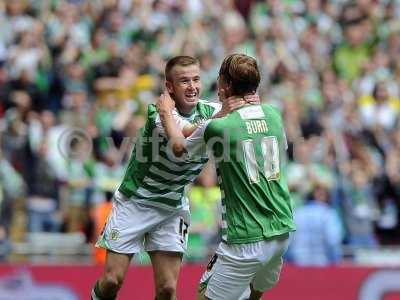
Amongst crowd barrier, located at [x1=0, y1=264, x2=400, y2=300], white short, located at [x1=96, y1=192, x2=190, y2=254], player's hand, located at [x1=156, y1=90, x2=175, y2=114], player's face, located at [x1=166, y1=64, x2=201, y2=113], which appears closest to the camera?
player's hand, located at [x1=156, y1=90, x2=175, y2=114]

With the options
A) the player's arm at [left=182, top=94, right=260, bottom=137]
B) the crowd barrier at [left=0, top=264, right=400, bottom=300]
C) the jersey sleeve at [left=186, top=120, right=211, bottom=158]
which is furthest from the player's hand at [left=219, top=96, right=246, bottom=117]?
the crowd barrier at [left=0, top=264, right=400, bottom=300]

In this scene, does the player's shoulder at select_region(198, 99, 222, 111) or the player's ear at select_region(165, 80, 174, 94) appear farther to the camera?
the player's shoulder at select_region(198, 99, 222, 111)

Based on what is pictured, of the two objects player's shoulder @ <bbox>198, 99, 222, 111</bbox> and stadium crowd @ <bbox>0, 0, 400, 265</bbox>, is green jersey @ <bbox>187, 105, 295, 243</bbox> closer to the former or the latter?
player's shoulder @ <bbox>198, 99, 222, 111</bbox>

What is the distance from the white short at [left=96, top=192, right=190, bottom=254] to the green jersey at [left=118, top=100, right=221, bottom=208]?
8 centimetres

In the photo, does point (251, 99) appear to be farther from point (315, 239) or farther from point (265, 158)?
point (315, 239)

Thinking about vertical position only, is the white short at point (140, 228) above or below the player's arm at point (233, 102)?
below

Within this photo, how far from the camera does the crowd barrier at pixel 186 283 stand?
1209cm

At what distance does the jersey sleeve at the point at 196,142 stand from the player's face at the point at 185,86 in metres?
0.56

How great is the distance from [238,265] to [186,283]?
4439mm

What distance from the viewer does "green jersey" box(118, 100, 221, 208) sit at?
342 inches

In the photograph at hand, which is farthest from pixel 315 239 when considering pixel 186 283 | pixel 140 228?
pixel 140 228

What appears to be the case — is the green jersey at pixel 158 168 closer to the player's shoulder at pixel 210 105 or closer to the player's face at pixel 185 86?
the player's shoulder at pixel 210 105

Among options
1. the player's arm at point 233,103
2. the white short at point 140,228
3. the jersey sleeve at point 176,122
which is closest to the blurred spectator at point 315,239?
the white short at point 140,228

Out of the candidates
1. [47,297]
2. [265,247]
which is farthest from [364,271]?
[265,247]
